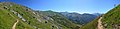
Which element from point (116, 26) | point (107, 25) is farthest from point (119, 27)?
point (107, 25)

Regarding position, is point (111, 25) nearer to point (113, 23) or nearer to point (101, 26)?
point (113, 23)

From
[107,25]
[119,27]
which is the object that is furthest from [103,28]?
[119,27]

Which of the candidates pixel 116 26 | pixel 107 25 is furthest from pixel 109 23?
pixel 116 26

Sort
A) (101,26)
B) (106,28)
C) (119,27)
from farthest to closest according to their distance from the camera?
(101,26), (106,28), (119,27)

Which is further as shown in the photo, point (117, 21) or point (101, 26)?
point (101, 26)

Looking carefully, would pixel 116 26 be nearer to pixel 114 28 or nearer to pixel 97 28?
pixel 114 28

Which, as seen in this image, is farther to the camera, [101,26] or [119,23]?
[101,26]

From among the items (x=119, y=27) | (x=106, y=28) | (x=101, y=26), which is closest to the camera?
(x=119, y=27)

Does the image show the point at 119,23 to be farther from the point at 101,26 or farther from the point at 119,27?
the point at 101,26
